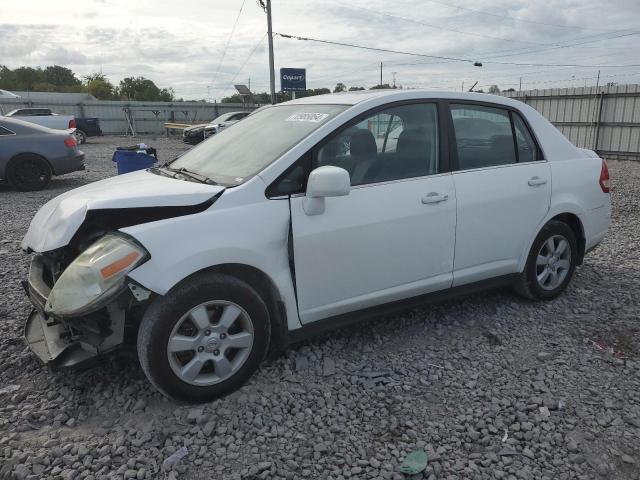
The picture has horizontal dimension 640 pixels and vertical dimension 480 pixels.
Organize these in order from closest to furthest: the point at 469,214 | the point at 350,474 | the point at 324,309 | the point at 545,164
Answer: the point at 350,474
the point at 324,309
the point at 469,214
the point at 545,164

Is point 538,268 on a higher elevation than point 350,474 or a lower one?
higher

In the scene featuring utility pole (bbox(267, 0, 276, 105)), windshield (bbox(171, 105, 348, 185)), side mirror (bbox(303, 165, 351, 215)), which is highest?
utility pole (bbox(267, 0, 276, 105))

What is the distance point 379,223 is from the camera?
127 inches

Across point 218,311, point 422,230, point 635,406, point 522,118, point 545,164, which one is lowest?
point 635,406

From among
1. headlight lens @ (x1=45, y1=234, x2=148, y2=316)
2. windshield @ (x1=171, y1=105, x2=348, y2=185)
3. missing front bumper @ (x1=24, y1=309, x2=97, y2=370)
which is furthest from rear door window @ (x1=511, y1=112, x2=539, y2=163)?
missing front bumper @ (x1=24, y1=309, x2=97, y2=370)

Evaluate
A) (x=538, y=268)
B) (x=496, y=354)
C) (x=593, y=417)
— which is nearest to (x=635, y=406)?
(x=593, y=417)

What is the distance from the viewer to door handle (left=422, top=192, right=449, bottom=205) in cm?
342

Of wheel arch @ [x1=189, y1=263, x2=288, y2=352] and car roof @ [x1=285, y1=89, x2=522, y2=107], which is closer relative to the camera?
wheel arch @ [x1=189, y1=263, x2=288, y2=352]

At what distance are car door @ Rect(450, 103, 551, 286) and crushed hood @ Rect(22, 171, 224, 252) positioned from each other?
1781mm

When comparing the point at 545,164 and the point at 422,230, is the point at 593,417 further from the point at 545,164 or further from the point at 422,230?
the point at 545,164

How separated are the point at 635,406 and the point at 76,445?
9.91 ft

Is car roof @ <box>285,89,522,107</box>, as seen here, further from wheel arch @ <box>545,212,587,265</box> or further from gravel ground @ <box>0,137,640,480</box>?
gravel ground @ <box>0,137,640,480</box>

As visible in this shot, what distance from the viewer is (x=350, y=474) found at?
239cm

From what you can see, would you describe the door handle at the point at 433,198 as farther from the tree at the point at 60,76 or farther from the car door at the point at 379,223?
the tree at the point at 60,76
